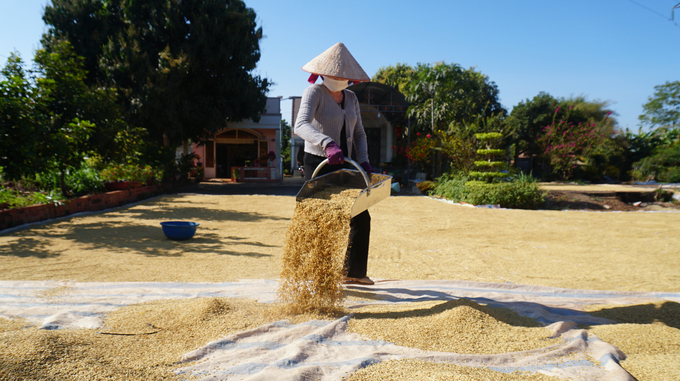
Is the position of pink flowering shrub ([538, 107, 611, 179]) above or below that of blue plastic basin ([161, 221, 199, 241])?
above

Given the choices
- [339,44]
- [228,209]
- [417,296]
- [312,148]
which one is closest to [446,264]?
[417,296]

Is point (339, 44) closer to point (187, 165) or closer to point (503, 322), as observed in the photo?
point (503, 322)

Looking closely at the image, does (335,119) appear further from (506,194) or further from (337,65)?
(506,194)

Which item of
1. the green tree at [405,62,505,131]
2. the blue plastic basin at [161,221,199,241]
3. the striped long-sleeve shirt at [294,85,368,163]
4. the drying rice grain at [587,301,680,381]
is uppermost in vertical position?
the green tree at [405,62,505,131]

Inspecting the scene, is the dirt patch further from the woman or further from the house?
the house

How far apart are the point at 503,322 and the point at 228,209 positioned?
6.21 meters

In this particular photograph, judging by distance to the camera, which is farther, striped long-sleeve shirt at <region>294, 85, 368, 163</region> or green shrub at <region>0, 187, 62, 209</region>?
green shrub at <region>0, 187, 62, 209</region>

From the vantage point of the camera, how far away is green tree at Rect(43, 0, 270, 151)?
12.2 meters

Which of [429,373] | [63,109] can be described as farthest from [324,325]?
[63,109]

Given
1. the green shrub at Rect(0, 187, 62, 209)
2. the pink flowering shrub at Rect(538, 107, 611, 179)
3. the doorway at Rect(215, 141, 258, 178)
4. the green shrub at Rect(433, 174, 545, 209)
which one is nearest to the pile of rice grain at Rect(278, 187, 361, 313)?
the green shrub at Rect(0, 187, 62, 209)

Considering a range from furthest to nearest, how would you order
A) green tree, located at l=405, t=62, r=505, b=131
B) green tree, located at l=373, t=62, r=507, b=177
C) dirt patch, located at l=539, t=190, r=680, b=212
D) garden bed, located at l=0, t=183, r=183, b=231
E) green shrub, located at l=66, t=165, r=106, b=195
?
1. green tree, located at l=405, t=62, r=505, b=131
2. green tree, located at l=373, t=62, r=507, b=177
3. dirt patch, located at l=539, t=190, r=680, b=212
4. green shrub, located at l=66, t=165, r=106, b=195
5. garden bed, located at l=0, t=183, r=183, b=231

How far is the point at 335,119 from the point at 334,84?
0.72ft

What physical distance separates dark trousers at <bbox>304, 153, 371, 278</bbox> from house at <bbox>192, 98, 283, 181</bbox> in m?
14.7

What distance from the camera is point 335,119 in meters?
2.56
